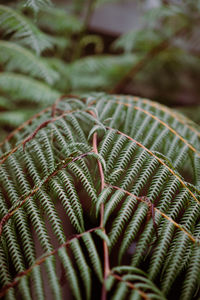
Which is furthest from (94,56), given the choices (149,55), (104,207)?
(104,207)

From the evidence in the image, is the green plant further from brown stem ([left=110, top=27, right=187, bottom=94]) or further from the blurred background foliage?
brown stem ([left=110, top=27, right=187, bottom=94])

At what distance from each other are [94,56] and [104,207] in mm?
1613

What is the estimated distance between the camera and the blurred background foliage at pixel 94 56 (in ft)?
3.97

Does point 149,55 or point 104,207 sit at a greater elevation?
point 149,55

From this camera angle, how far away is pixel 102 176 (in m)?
0.64

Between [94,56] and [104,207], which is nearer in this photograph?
[104,207]

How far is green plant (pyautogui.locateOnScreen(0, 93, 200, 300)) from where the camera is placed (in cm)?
51

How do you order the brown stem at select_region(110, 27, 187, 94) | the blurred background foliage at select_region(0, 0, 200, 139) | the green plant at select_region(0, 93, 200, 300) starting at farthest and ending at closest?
the brown stem at select_region(110, 27, 187, 94) < the blurred background foliage at select_region(0, 0, 200, 139) < the green plant at select_region(0, 93, 200, 300)

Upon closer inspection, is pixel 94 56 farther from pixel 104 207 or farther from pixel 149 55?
pixel 104 207

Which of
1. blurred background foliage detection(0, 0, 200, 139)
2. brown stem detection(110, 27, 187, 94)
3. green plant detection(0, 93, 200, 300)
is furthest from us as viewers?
brown stem detection(110, 27, 187, 94)

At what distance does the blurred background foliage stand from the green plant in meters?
0.47

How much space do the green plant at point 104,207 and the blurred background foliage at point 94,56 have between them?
474 mm

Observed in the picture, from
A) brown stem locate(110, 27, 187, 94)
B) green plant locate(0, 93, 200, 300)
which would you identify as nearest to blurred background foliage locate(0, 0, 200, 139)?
brown stem locate(110, 27, 187, 94)

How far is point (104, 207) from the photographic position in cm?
61
